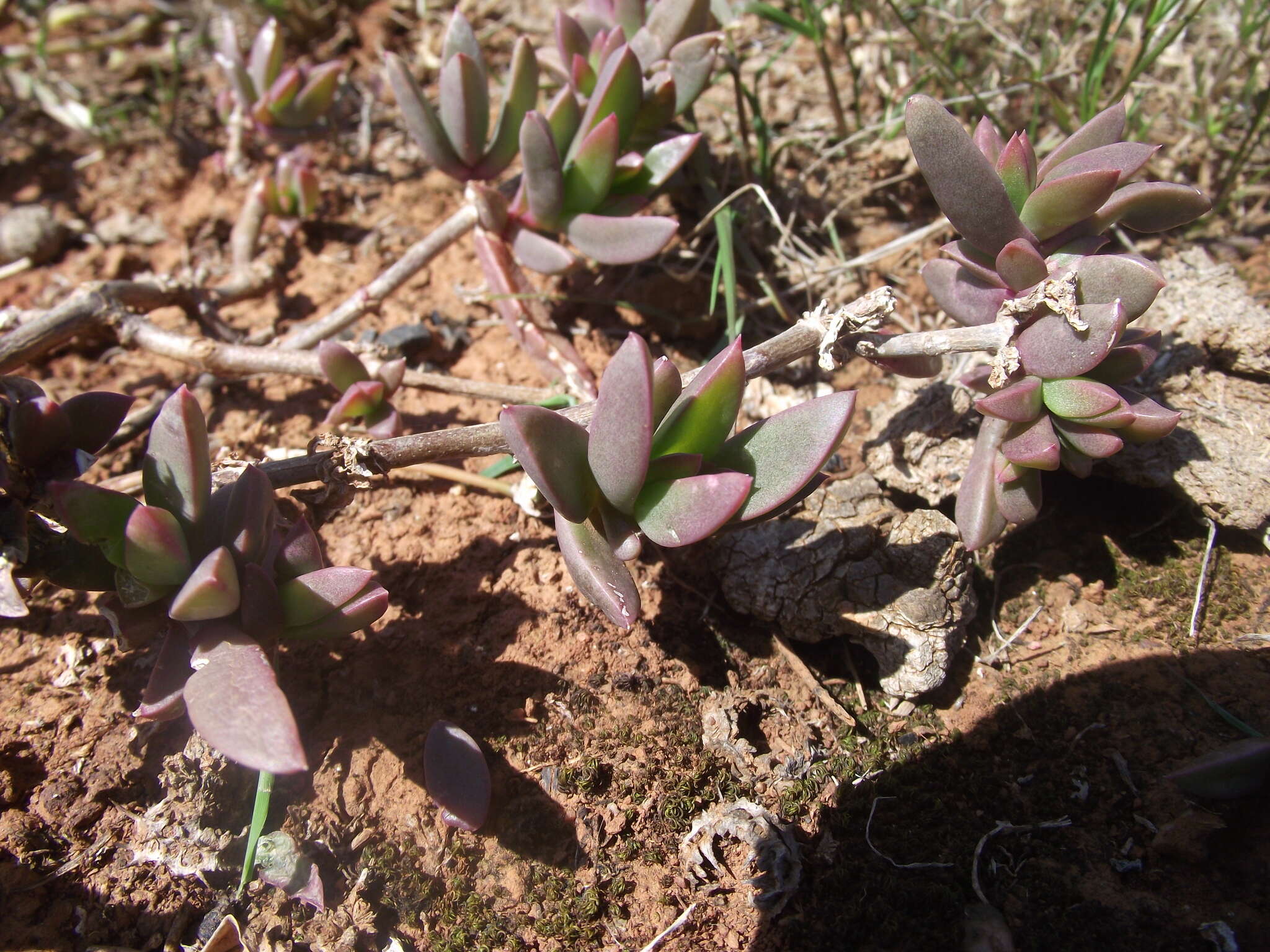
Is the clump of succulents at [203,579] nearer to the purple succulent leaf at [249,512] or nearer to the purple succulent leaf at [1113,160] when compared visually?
the purple succulent leaf at [249,512]

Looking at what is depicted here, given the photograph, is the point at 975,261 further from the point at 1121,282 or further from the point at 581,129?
the point at 581,129

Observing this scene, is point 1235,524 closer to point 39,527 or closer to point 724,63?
point 724,63

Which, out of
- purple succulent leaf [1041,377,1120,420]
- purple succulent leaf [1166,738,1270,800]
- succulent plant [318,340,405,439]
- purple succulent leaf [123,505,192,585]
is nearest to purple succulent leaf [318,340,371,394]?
succulent plant [318,340,405,439]

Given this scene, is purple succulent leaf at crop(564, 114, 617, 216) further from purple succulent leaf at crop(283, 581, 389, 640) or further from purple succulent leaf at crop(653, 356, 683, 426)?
purple succulent leaf at crop(283, 581, 389, 640)

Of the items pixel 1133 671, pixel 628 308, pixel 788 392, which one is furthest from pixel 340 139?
pixel 1133 671

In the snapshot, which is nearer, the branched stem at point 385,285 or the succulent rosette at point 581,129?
the succulent rosette at point 581,129

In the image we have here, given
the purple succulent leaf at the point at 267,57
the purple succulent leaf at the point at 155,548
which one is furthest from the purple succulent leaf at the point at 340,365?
the purple succulent leaf at the point at 267,57

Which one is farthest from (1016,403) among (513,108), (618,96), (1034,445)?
(513,108)
